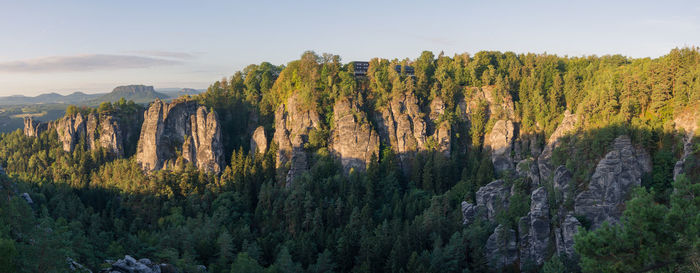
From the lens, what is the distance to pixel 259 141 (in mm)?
86062

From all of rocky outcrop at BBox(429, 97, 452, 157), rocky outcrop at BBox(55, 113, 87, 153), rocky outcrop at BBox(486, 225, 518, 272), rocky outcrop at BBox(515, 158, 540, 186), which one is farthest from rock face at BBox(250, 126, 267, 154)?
rocky outcrop at BBox(486, 225, 518, 272)

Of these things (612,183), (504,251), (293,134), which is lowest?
(504,251)

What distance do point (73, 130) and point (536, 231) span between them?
98588mm

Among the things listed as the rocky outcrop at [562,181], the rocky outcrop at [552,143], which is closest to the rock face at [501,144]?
the rocky outcrop at [552,143]

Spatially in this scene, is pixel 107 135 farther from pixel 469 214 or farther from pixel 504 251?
pixel 504 251

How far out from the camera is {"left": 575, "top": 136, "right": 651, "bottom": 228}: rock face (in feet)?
147

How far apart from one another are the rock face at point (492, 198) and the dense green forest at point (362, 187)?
240cm

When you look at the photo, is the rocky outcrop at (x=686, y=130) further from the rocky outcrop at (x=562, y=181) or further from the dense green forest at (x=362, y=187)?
the rocky outcrop at (x=562, y=181)

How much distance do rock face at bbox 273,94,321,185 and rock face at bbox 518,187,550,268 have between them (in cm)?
4033

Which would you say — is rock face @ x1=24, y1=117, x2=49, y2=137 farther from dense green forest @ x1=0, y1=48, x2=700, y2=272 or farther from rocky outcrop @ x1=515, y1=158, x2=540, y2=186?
rocky outcrop @ x1=515, y1=158, x2=540, y2=186

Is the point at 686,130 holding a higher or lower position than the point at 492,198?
higher

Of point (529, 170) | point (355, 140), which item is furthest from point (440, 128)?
point (529, 170)

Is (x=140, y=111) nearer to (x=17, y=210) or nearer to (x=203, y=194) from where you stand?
(x=203, y=194)

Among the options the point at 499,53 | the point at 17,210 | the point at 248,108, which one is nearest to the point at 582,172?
the point at 499,53
